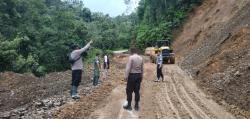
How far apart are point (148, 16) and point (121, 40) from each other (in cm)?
1248

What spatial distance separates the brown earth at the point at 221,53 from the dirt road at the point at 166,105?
74 centimetres

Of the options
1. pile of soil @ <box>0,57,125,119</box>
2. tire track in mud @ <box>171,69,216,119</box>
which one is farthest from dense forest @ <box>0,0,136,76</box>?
tire track in mud @ <box>171,69,216,119</box>

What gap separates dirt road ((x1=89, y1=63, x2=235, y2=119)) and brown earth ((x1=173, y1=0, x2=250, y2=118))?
744 millimetres

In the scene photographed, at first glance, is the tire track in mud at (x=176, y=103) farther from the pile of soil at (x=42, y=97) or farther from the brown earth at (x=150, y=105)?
the pile of soil at (x=42, y=97)

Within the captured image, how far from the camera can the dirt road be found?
1484 centimetres

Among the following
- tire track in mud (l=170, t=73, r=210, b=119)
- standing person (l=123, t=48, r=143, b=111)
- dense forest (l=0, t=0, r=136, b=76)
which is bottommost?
tire track in mud (l=170, t=73, r=210, b=119)

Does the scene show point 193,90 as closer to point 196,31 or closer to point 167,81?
point 167,81

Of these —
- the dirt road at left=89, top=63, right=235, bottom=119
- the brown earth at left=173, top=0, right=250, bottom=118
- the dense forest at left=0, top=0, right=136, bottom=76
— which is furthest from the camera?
the dense forest at left=0, top=0, right=136, bottom=76

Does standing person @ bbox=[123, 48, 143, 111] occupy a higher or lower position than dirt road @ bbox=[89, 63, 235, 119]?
higher

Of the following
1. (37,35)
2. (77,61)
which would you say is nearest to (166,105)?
(77,61)

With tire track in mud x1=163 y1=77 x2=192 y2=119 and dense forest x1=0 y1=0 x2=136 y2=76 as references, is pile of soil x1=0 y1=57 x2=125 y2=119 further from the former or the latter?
dense forest x1=0 y1=0 x2=136 y2=76

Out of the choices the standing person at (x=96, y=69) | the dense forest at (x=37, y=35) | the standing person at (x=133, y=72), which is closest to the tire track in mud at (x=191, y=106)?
the standing person at (x=133, y=72)

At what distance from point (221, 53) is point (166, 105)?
14283 millimetres

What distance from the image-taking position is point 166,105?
17.2m
